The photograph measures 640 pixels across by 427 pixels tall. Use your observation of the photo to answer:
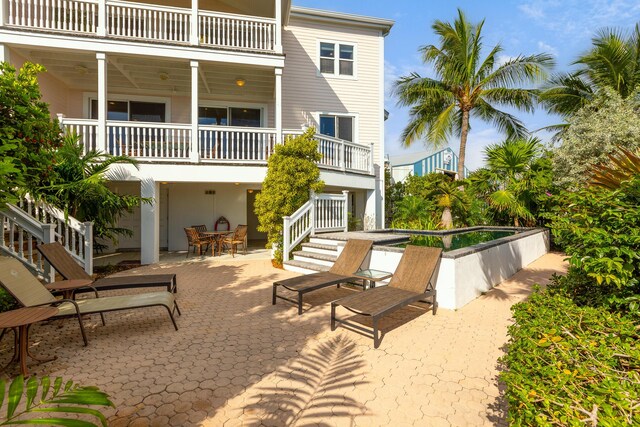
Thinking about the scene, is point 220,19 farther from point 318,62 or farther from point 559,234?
point 559,234

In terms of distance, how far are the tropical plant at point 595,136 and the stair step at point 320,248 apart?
10.00 m

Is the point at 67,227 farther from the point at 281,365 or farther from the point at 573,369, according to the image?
the point at 573,369

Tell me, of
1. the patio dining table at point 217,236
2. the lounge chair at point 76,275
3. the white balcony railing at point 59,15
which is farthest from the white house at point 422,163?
the lounge chair at point 76,275

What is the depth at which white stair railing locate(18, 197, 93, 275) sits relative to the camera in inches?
305

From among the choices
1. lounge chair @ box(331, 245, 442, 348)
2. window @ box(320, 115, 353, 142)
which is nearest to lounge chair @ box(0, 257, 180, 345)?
lounge chair @ box(331, 245, 442, 348)

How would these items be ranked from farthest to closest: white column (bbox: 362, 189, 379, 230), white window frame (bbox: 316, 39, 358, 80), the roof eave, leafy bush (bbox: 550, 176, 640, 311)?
white column (bbox: 362, 189, 379, 230), white window frame (bbox: 316, 39, 358, 80), the roof eave, leafy bush (bbox: 550, 176, 640, 311)

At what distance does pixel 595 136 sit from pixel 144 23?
17.4 meters

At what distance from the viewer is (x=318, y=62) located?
14391mm

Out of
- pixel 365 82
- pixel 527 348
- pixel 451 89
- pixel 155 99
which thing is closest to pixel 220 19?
pixel 155 99

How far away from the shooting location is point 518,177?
1328 centimetres

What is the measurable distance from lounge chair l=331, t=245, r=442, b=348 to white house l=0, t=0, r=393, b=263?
6.54m

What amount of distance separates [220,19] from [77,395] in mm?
13686

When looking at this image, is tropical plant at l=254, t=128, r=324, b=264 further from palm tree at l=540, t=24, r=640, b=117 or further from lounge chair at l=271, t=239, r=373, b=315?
palm tree at l=540, t=24, r=640, b=117

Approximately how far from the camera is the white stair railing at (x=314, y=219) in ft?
31.1
